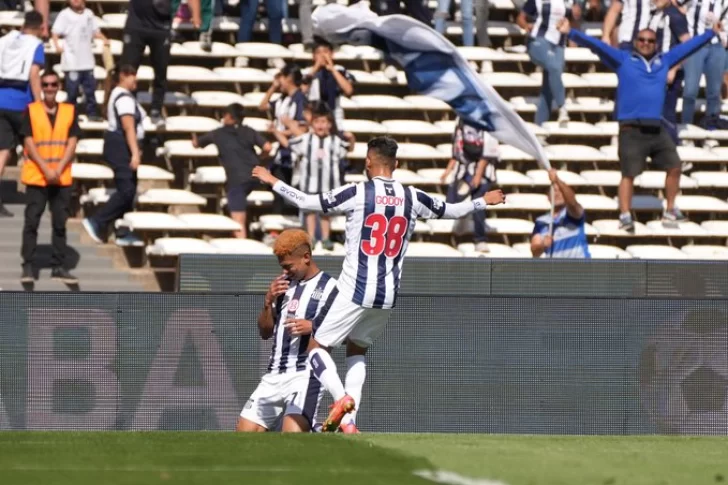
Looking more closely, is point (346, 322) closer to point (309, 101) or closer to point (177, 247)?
point (177, 247)

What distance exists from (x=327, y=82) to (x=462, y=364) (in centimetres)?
638

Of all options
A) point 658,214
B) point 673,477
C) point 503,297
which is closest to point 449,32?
point 658,214

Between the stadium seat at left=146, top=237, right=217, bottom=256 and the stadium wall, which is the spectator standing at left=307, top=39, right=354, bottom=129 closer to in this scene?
the stadium seat at left=146, top=237, right=217, bottom=256

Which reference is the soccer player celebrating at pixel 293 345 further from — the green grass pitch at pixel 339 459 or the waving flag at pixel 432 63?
the waving flag at pixel 432 63

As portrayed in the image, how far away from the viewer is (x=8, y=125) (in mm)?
16234

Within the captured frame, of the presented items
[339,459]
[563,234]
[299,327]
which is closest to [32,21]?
[563,234]

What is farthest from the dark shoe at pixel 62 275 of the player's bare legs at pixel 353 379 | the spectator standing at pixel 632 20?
the spectator standing at pixel 632 20

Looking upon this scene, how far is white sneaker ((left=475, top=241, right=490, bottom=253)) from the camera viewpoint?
1700 centimetres

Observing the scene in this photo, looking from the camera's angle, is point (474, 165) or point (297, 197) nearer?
Result: point (297, 197)

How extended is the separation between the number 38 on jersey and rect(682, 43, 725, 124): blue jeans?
10725 mm

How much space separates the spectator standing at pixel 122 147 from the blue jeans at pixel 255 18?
12.3 feet

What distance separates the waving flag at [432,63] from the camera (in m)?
14.9

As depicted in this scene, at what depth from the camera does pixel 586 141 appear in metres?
19.9

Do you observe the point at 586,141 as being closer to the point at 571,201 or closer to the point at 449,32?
the point at 449,32
